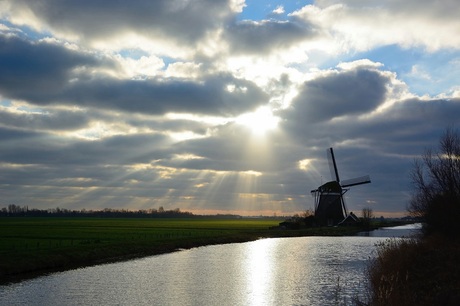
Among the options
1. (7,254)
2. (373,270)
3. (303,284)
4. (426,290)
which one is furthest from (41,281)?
(426,290)

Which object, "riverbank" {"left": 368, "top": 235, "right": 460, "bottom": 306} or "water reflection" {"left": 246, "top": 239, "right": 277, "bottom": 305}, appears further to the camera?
"water reflection" {"left": 246, "top": 239, "right": 277, "bottom": 305}

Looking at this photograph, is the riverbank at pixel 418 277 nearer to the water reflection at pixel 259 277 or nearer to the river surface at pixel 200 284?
the river surface at pixel 200 284

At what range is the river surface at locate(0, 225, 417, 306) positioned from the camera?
25844 millimetres

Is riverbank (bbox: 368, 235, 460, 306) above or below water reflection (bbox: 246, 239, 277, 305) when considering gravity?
above

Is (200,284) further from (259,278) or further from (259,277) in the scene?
(259,277)

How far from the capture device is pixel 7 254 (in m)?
42.6

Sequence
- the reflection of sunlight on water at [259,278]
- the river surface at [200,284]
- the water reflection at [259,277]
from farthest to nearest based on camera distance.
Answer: the water reflection at [259,277], the reflection of sunlight on water at [259,278], the river surface at [200,284]

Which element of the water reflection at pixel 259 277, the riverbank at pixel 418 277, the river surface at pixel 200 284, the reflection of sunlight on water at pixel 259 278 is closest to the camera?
the riverbank at pixel 418 277

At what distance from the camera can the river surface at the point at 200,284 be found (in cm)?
2584

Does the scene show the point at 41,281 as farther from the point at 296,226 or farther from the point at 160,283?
the point at 296,226

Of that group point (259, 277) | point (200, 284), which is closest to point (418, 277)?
point (259, 277)

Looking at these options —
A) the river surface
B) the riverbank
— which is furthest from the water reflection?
the riverbank

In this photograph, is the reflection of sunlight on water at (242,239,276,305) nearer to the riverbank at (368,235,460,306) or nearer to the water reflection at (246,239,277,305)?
the water reflection at (246,239,277,305)

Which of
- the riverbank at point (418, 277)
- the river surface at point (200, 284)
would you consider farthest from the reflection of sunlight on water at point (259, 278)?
the riverbank at point (418, 277)
